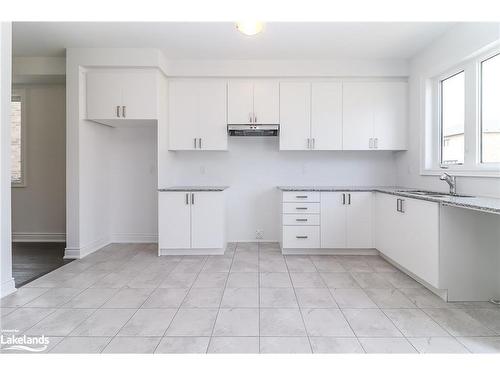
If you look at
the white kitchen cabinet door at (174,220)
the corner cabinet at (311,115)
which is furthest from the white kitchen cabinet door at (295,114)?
the white kitchen cabinet door at (174,220)

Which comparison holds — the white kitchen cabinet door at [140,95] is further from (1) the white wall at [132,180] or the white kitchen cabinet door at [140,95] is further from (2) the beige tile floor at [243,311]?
(2) the beige tile floor at [243,311]

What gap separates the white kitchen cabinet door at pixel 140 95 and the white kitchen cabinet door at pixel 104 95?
8cm

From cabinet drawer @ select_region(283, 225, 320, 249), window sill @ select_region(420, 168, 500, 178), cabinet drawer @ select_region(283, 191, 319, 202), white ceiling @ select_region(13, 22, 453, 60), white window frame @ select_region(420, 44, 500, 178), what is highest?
white ceiling @ select_region(13, 22, 453, 60)

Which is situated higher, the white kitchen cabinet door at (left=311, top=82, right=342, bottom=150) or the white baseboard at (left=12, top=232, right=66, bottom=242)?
the white kitchen cabinet door at (left=311, top=82, right=342, bottom=150)

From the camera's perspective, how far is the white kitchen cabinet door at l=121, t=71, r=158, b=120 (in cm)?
365

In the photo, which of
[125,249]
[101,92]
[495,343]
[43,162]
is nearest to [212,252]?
[125,249]

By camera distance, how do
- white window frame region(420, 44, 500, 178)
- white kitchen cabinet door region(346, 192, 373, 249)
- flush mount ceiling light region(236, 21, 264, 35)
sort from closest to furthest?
flush mount ceiling light region(236, 21, 264, 35) → white window frame region(420, 44, 500, 178) → white kitchen cabinet door region(346, 192, 373, 249)

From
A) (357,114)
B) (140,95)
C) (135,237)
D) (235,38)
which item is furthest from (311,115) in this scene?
(135,237)

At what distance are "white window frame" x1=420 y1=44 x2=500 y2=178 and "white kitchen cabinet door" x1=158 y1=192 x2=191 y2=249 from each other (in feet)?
10.0

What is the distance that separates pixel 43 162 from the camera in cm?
450

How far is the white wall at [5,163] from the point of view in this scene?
2455mm

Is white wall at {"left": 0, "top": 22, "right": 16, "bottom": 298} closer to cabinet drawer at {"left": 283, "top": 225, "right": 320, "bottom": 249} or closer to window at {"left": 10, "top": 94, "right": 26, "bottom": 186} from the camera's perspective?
window at {"left": 10, "top": 94, "right": 26, "bottom": 186}

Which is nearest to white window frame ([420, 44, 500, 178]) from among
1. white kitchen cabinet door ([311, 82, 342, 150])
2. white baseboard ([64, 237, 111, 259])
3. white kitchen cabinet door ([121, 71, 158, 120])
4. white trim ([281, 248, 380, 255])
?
white kitchen cabinet door ([311, 82, 342, 150])
